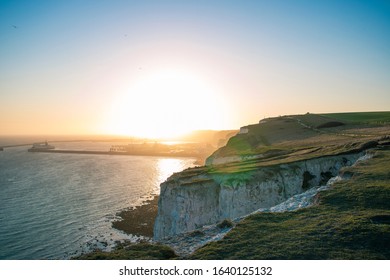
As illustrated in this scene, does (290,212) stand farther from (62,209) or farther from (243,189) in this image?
(62,209)

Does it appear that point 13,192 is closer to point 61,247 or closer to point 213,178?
point 61,247

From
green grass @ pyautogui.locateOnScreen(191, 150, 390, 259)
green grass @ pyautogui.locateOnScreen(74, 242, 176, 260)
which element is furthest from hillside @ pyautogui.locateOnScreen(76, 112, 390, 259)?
green grass @ pyautogui.locateOnScreen(74, 242, 176, 260)

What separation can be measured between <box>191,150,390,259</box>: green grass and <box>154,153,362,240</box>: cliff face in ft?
41.6

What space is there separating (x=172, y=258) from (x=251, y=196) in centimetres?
1868

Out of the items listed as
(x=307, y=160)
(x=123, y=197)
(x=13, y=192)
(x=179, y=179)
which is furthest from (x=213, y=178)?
(x=13, y=192)

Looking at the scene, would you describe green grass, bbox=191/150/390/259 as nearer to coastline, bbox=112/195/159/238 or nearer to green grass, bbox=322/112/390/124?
coastline, bbox=112/195/159/238

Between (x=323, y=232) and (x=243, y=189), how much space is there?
56.7ft

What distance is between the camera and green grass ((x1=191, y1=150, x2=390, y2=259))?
407 inches

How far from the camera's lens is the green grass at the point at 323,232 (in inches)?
407

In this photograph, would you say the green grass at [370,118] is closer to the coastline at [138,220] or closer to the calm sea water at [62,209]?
the coastline at [138,220]

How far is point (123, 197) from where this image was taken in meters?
64.1

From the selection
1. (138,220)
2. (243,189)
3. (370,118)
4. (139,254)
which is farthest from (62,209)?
(370,118)

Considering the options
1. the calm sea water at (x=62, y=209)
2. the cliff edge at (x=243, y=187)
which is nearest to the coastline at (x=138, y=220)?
the calm sea water at (x=62, y=209)

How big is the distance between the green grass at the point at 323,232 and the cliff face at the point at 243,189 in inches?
499
